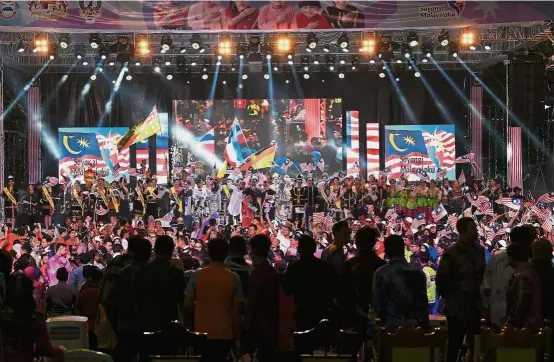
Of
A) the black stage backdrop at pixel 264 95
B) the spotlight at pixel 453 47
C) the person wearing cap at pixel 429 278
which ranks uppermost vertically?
the spotlight at pixel 453 47

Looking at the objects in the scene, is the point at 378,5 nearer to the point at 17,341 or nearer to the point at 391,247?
the point at 391,247

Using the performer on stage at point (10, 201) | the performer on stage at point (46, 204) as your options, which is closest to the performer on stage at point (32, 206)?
the performer on stage at point (46, 204)

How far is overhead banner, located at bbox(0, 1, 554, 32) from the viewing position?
69.4 ft

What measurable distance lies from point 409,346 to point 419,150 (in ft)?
77.1

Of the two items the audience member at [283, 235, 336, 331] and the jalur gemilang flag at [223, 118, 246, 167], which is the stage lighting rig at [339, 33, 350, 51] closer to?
the jalur gemilang flag at [223, 118, 246, 167]

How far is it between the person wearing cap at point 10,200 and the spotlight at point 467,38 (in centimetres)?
1150

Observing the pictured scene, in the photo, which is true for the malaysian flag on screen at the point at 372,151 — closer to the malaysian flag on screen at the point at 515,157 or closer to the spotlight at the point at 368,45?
the malaysian flag on screen at the point at 515,157

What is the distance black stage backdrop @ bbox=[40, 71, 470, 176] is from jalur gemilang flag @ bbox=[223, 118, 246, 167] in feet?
4.27

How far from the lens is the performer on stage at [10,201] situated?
25.8 metres

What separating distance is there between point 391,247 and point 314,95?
22922 millimetres

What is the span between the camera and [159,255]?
8.21 meters

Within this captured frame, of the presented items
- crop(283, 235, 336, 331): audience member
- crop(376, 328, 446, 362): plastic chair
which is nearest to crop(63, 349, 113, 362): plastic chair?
crop(376, 328, 446, 362): plastic chair

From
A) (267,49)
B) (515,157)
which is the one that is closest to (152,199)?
(267,49)

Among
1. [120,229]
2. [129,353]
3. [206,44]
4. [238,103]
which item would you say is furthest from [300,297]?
[238,103]
